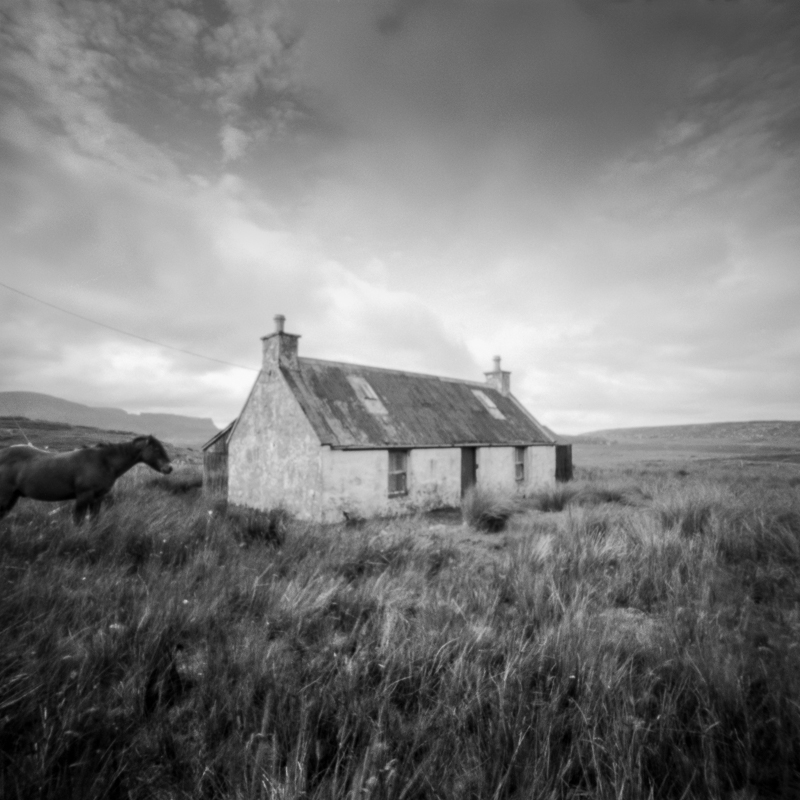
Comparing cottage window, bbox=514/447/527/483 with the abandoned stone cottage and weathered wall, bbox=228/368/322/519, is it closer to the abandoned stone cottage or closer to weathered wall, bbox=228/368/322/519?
the abandoned stone cottage

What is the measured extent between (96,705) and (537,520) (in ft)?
29.7

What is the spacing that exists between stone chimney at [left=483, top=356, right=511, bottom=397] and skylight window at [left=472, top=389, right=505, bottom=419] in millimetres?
1720

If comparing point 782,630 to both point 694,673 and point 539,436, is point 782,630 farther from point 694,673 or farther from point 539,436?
point 539,436

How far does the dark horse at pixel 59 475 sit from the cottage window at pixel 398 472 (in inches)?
390

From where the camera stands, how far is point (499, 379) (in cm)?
2466

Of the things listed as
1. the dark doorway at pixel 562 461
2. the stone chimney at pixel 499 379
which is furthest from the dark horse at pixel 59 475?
the dark doorway at pixel 562 461

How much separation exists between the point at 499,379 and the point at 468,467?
7.83 metres

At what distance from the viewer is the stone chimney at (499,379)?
966 inches

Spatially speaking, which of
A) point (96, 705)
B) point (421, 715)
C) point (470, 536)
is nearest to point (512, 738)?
point (421, 715)

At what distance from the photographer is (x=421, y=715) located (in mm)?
2598

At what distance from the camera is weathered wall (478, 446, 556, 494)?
63.2ft

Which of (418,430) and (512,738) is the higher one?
(418,430)

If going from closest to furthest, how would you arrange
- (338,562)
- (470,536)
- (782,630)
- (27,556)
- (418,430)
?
(782,630) → (27,556) → (338,562) → (470,536) → (418,430)

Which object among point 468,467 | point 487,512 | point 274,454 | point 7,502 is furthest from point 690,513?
point 274,454
